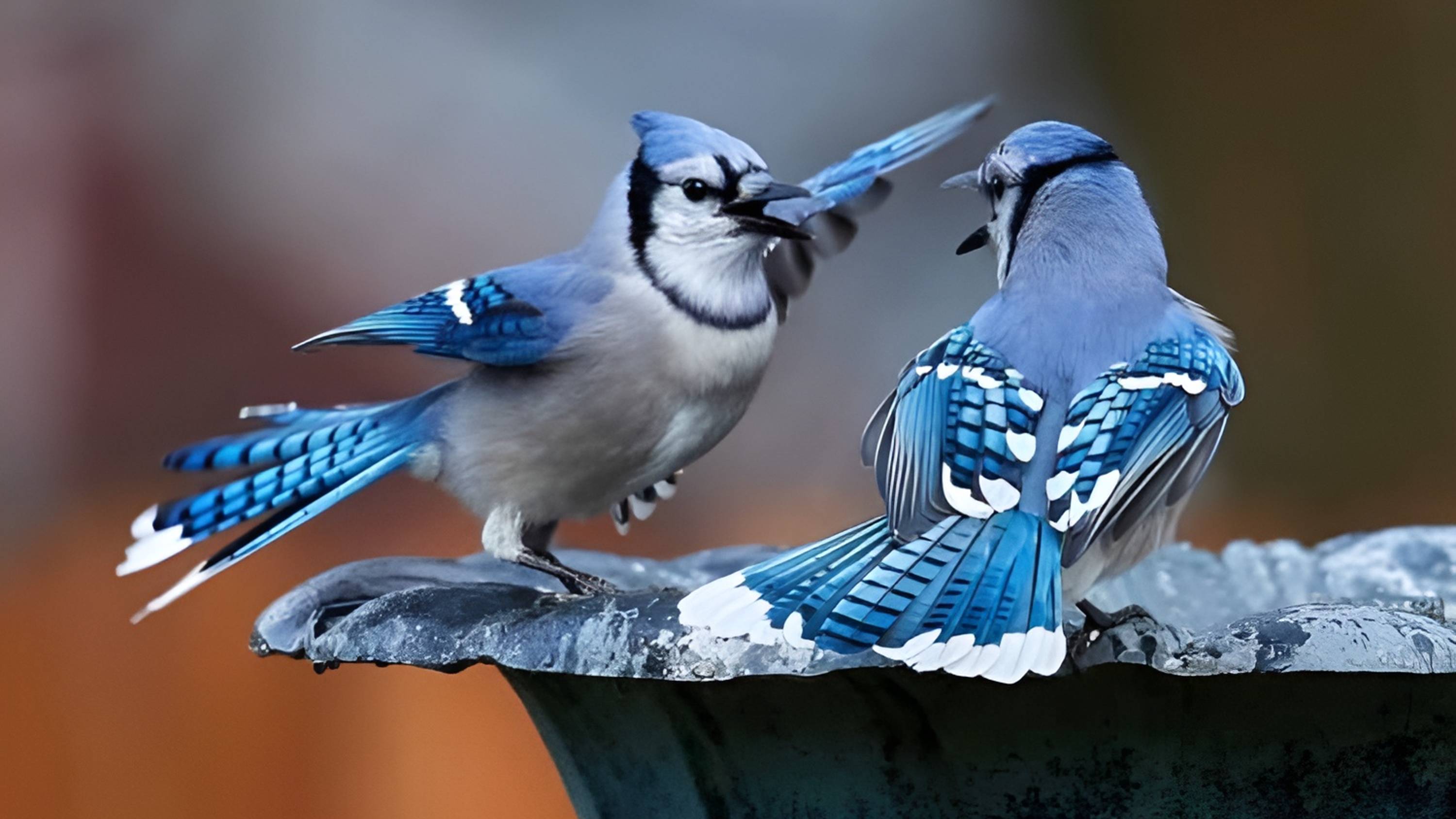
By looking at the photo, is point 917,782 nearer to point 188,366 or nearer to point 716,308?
point 716,308

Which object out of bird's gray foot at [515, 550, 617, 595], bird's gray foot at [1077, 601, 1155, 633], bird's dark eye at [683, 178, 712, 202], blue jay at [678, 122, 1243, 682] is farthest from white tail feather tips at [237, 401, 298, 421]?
bird's gray foot at [1077, 601, 1155, 633]

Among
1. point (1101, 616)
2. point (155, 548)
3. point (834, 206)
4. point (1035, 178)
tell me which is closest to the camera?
point (1101, 616)

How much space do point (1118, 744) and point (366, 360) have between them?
2.20 metres

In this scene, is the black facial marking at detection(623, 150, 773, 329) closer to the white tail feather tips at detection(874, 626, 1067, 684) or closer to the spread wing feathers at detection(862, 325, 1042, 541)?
the spread wing feathers at detection(862, 325, 1042, 541)

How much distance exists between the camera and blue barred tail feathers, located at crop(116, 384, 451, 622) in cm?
140

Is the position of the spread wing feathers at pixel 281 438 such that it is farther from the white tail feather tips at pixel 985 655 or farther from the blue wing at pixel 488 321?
the white tail feather tips at pixel 985 655

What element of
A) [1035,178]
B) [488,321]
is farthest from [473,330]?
[1035,178]

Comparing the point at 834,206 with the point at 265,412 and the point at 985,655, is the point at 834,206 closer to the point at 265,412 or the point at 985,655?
the point at 265,412

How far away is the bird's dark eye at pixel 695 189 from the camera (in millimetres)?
1469

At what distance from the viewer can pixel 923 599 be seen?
99 cm

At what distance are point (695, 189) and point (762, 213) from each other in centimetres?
7

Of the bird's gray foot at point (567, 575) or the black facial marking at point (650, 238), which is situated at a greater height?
the black facial marking at point (650, 238)

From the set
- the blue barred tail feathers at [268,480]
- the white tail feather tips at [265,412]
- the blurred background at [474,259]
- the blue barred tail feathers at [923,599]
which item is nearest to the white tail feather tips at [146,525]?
the blue barred tail feathers at [268,480]

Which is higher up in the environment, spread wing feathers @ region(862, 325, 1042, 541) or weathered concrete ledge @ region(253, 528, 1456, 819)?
spread wing feathers @ region(862, 325, 1042, 541)
